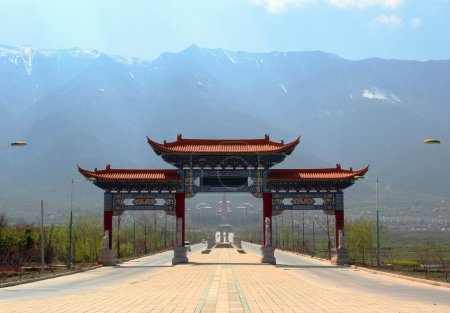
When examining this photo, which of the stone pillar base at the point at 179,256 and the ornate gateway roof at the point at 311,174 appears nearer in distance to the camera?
the ornate gateway roof at the point at 311,174

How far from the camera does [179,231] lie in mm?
53281

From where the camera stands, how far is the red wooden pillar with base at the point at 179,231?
53312mm

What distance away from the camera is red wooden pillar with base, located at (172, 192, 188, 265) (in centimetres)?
5331

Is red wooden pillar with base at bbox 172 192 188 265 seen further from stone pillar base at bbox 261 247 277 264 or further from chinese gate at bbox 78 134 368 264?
stone pillar base at bbox 261 247 277 264

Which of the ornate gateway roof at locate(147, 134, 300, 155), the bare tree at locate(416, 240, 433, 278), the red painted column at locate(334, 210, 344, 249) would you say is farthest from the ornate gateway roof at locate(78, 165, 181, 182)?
the bare tree at locate(416, 240, 433, 278)

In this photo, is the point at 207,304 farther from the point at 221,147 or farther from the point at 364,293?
the point at 221,147

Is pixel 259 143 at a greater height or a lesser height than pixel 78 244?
greater

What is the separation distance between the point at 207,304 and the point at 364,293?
324 inches

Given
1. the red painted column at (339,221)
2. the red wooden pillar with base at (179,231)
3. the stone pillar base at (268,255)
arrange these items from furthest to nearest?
the stone pillar base at (268,255), the red painted column at (339,221), the red wooden pillar with base at (179,231)

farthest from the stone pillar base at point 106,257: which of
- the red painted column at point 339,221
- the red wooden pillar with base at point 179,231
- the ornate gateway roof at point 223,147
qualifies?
the red painted column at point 339,221

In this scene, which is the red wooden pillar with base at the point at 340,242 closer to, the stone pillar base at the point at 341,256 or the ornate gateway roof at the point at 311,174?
the stone pillar base at the point at 341,256

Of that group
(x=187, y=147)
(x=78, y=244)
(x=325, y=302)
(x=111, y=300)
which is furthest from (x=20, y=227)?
(x=325, y=302)

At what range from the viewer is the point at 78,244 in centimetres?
7500

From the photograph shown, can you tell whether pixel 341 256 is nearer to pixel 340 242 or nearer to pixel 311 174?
pixel 340 242
